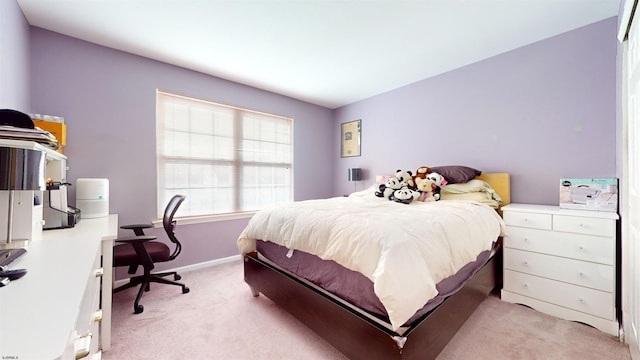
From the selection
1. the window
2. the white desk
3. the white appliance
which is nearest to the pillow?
the window

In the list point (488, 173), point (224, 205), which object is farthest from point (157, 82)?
point (488, 173)

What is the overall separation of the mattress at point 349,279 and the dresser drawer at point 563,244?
41cm

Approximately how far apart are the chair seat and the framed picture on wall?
305 centimetres

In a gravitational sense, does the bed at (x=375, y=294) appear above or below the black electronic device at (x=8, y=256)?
below

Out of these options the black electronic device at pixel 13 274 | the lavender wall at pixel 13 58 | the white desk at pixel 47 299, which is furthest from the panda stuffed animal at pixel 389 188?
the lavender wall at pixel 13 58

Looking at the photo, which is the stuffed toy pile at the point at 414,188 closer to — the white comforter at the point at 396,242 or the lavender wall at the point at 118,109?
the white comforter at the point at 396,242

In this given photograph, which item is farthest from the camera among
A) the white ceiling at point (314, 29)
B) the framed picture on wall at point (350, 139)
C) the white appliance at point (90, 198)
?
the framed picture on wall at point (350, 139)

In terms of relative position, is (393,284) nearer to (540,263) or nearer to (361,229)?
(361,229)

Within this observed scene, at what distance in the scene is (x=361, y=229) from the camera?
1.41 m

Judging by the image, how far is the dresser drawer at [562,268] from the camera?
1798 mm

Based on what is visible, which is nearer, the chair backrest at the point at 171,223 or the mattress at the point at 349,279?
the mattress at the point at 349,279

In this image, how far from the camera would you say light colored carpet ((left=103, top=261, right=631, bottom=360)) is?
61.9 inches

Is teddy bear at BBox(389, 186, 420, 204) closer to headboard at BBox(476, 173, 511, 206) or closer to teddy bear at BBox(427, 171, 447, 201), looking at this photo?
teddy bear at BBox(427, 171, 447, 201)

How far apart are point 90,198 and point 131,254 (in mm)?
624
